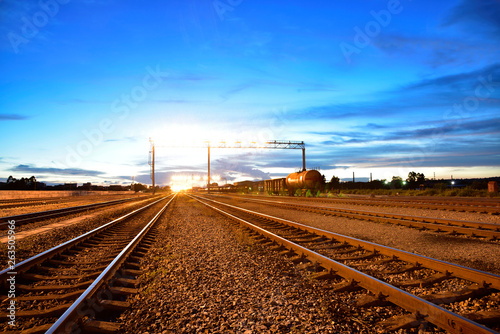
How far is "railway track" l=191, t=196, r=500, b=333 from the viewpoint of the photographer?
3.31 meters

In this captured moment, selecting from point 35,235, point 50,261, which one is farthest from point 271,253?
point 35,235

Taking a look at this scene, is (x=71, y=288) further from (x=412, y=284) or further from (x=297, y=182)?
(x=297, y=182)

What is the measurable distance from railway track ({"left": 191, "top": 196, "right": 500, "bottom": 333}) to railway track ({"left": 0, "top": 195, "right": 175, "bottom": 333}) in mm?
3393

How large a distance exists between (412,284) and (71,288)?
5.43 m

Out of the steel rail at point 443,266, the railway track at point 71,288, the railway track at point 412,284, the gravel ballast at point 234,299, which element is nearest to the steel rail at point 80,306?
the railway track at point 71,288

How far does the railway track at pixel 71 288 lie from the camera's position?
3521 mm

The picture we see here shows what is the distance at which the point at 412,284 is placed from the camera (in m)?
4.49

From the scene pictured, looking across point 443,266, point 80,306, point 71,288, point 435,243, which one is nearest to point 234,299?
point 80,306

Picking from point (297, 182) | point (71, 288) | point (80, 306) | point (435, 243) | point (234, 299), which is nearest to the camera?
point (80, 306)

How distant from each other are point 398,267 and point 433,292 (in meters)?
1.24

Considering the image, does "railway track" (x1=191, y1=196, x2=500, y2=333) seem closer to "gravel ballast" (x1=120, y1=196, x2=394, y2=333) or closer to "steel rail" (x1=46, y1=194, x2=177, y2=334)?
"gravel ballast" (x1=120, y1=196, x2=394, y2=333)

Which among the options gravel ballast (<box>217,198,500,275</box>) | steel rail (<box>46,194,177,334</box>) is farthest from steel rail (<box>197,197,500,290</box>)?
steel rail (<box>46,194,177,334</box>)

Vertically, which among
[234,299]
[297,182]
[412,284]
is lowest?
[234,299]

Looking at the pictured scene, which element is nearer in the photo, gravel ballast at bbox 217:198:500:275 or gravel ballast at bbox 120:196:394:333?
gravel ballast at bbox 120:196:394:333
